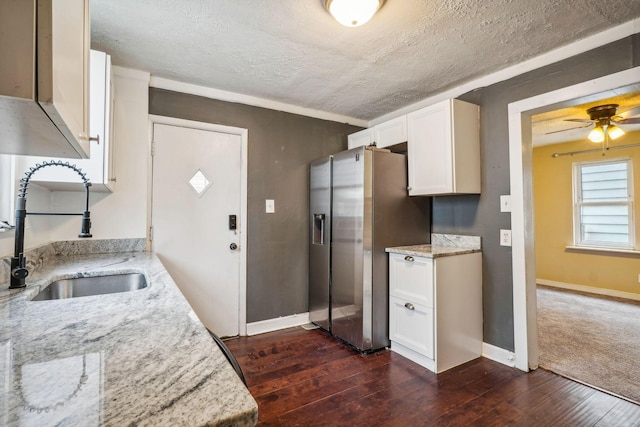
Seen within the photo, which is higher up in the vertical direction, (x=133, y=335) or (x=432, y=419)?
(x=133, y=335)

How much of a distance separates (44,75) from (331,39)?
5.57 feet

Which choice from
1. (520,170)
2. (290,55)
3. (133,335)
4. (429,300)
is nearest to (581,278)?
(520,170)

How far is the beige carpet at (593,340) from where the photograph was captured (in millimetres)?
2127

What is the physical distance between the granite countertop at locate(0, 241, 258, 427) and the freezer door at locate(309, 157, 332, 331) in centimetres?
195

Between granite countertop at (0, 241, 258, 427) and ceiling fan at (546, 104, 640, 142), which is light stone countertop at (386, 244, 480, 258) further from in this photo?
ceiling fan at (546, 104, 640, 142)

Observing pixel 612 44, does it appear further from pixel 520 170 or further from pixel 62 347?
pixel 62 347

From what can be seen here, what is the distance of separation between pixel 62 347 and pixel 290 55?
6.82 ft

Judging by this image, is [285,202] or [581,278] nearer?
[285,202]

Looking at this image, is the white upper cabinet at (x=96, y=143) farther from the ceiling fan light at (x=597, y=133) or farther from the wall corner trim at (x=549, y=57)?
the ceiling fan light at (x=597, y=133)

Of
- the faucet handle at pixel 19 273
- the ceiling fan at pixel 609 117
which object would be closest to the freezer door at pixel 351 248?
the faucet handle at pixel 19 273

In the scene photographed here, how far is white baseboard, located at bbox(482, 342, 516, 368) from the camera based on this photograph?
7.52 feet

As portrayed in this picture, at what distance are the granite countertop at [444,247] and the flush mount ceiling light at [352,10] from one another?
1575 millimetres

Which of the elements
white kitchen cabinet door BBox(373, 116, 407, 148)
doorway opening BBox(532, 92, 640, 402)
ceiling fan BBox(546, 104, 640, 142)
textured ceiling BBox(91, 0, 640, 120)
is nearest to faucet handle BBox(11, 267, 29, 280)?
textured ceiling BBox(91, 0, 640, 120)

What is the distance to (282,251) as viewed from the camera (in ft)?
10.2
